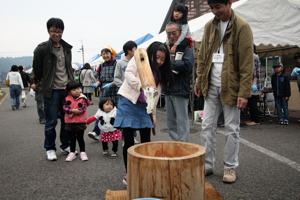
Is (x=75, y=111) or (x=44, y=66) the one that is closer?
(x=44, y=66)

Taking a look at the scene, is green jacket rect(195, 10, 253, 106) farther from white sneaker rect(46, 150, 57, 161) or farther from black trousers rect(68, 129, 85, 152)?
white sneaker rect(46, 150, 57, 161)

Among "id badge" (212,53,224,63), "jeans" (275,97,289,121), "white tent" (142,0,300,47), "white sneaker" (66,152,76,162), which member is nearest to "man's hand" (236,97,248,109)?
"id badge" (212,53,224,63)

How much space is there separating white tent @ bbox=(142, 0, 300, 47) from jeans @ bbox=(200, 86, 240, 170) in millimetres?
4209

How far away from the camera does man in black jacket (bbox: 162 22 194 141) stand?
4348mm

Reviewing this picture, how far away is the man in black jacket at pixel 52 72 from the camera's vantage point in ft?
16.8

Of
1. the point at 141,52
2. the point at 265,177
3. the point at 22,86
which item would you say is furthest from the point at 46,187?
the point at 22,86

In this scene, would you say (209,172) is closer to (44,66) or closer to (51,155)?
(51,155)

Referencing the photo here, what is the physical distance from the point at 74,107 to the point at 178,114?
1.65 metres

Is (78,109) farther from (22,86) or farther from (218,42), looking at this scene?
(22,86)

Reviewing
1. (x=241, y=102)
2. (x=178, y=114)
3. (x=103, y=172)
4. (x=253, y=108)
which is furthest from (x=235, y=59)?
(x=253, y=108)

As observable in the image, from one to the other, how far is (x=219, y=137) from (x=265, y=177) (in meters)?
2.77

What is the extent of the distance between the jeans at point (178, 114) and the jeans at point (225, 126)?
0.39 m

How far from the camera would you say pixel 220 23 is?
13.1 feet

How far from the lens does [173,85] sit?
4.45m
